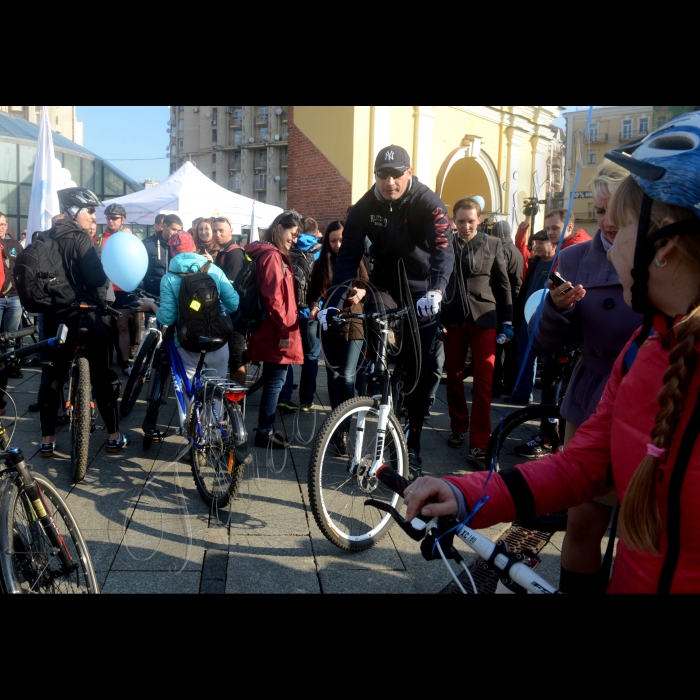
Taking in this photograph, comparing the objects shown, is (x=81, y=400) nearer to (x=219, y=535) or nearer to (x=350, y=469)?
(x=219, y=535)

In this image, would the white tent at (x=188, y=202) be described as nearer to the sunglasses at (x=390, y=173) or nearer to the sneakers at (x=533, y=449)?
the sneakers at (x=533, y=449)

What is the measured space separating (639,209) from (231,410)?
3208 mm

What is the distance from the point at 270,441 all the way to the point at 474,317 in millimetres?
1890

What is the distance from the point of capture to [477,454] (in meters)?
5.17

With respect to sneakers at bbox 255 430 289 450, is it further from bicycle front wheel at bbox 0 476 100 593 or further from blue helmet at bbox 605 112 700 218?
blue helmet at bbox 605 112 700 218

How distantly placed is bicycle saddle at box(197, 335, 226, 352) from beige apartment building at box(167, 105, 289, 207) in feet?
214

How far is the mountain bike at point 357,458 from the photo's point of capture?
350cm

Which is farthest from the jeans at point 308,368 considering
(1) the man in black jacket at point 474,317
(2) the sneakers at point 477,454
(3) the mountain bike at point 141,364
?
(2) the sneakers at point 477,454

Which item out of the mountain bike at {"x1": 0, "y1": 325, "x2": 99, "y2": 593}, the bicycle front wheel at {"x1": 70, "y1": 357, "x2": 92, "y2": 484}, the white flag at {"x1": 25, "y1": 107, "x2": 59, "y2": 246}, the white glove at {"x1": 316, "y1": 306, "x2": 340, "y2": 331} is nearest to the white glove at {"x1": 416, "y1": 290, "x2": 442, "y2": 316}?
the white glove at {"x1": 316, "y1": 306, "x2": 340, "y2": 331}

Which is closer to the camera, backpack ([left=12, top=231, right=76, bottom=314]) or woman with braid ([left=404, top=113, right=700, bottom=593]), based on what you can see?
woman with braid ([left=404, top=113, right=700, bottom=593])

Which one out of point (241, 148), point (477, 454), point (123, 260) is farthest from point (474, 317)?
point (241, 148)

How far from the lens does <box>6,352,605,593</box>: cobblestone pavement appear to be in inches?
129
